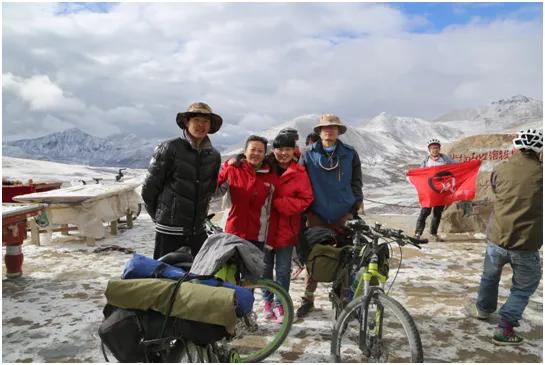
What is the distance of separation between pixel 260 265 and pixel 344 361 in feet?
4.03

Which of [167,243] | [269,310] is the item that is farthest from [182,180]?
[269,310]

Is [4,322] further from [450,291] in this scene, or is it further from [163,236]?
[450,291]

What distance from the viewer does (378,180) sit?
27.5 m

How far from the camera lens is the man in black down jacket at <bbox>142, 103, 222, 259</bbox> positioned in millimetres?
3588

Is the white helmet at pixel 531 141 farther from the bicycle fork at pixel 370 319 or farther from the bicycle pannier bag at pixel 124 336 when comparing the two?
the bicycle pannier bag at pixel 124 336

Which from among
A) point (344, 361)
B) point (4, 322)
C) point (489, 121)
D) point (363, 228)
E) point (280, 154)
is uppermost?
point (489, 121)

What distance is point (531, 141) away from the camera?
11.8 feet

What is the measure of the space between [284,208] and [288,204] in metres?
0.06

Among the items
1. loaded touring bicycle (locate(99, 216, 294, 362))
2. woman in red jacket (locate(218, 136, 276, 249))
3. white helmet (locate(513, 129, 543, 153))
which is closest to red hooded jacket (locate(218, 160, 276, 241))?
woman in red jacket (locate(218, 136, 276, 249))

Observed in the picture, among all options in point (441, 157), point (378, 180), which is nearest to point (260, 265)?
point (441, 157)

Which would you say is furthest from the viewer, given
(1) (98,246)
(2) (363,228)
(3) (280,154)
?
(1) (98,246)

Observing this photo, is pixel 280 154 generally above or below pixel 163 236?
above

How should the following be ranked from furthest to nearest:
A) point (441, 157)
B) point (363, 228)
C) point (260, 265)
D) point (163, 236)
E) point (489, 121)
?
point (489, 121) → point (441, 157) → point (163, 236) → point (363, 228) → point (260, 265)

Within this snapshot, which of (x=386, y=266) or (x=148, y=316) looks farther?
(x=386, y=266)
